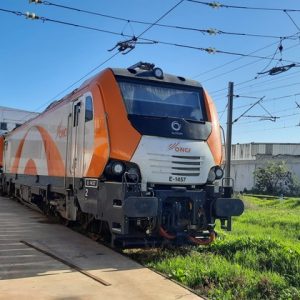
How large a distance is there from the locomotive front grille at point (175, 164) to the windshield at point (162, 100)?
85 cm

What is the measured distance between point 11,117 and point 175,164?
47383 mm

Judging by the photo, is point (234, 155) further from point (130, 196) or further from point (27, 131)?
point (130, 196)

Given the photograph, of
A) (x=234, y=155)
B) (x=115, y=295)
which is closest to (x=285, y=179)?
(x=234, y=155)

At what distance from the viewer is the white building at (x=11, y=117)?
5309 centimetres

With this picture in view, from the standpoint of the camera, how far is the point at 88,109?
9.95 meters

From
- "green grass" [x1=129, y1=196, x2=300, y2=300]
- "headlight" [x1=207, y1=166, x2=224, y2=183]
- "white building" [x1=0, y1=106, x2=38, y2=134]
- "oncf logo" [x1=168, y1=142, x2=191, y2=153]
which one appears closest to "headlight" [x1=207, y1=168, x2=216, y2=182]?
"headlight" [x1=207, y1=166, x2=224, y2=183]

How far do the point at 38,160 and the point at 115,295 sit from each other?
9.30 metres

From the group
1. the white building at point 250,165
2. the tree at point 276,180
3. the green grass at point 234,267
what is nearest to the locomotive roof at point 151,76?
the green grass at point 234,267

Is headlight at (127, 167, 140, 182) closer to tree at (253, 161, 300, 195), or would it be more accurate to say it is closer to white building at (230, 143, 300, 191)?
tree at (253, 161, 300, 195)

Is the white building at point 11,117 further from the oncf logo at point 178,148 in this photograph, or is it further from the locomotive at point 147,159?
the oncf logo at point 178,148

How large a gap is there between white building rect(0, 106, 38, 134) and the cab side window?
43936 millimetres

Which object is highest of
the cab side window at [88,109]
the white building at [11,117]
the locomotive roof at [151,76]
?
the white building at [11,117]

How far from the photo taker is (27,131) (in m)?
18.1

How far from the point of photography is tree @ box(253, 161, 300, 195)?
53312 mm
